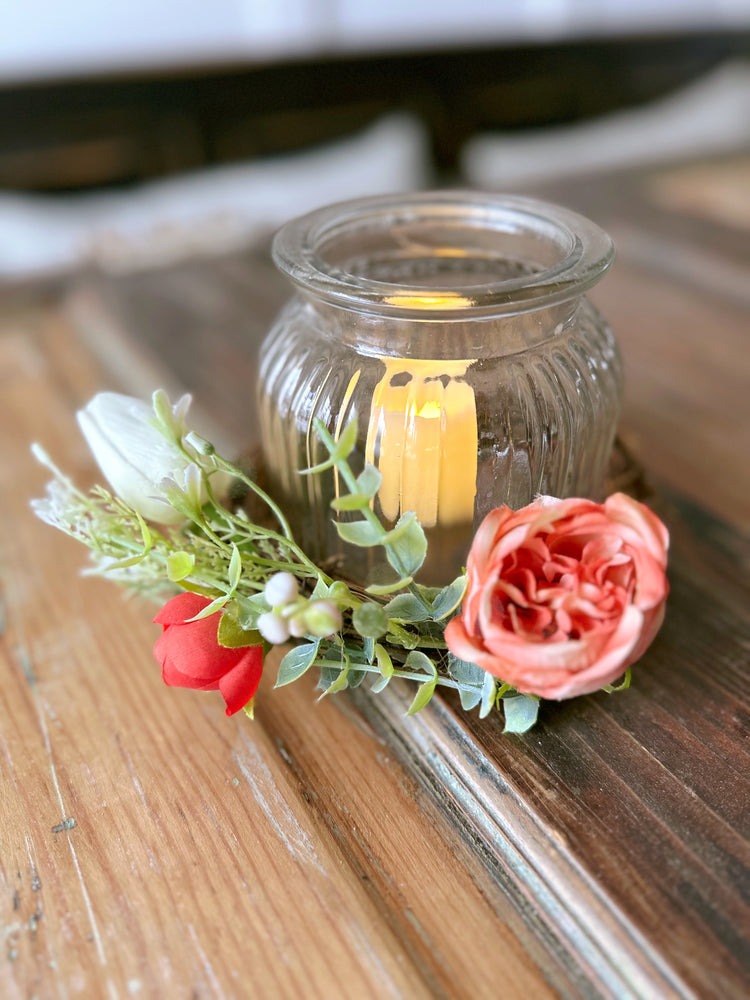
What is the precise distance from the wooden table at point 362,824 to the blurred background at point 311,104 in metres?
0.78

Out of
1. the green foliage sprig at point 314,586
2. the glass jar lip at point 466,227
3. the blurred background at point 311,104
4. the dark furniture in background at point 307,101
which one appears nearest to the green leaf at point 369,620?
the green foliage sprig at point 314,586

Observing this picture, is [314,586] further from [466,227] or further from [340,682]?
[466,227]

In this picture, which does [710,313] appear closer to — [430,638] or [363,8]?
[430,638]

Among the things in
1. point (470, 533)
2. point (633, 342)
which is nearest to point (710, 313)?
point (633, 342)

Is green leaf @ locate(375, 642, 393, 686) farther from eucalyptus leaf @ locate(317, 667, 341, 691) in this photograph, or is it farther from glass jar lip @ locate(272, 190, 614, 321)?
glass jar lip @ locate(272, 190, 614, 321)

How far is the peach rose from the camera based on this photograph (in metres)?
0.25

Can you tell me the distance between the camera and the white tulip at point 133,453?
12.7 inches

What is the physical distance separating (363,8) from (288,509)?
177 centimetres

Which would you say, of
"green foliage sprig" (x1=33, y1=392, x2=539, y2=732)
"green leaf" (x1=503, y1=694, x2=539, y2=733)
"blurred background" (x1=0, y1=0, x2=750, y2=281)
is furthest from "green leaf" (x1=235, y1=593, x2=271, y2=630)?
"blurred background" (x1=0, y1=0, x2=750, y2=281)

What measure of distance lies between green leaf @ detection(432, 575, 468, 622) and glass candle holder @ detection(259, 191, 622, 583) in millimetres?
44

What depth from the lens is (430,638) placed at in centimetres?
32

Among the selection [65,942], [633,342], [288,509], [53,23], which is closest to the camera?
[65,942]

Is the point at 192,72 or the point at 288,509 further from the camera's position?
the point at 192,72

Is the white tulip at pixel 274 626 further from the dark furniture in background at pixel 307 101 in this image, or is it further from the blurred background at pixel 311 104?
the dark furniture in background at pixel 307 101
